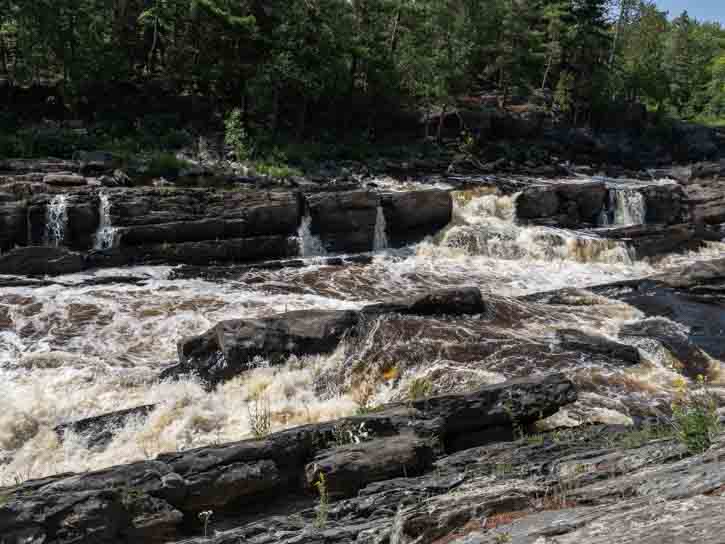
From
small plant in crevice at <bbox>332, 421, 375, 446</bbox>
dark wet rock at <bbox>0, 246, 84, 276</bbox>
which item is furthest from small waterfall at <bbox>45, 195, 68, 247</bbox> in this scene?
small plant in crevice at <bbox>332, 421, 375, 446</bbox>

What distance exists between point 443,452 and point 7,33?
3686 cm

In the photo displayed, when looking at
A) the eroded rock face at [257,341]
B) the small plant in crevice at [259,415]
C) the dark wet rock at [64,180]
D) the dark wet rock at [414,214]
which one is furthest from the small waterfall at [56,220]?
the small plant in crevice at [259,415]

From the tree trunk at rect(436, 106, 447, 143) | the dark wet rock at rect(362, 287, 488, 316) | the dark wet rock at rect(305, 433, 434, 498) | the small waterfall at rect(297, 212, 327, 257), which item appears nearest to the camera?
the dark wet rock at rect(305, 433, 434, 498)

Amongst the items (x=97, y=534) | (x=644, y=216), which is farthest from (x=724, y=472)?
(x=644, y=216)

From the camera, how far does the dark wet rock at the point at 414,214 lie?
2238 cm

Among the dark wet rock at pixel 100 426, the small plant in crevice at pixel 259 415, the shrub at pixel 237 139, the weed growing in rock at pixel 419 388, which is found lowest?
the dark wet rock at pixel 100 426

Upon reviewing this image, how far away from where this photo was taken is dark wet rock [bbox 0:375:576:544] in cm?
526

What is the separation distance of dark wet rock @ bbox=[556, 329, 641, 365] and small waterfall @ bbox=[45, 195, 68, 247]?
15.7 m

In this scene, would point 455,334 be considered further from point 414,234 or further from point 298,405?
point 414,234

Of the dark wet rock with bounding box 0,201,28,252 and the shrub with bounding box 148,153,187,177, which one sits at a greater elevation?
the shrub with bounding box 148,153,187,177

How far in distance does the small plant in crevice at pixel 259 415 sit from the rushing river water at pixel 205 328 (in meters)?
0.11

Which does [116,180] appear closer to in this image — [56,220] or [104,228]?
[104,228]

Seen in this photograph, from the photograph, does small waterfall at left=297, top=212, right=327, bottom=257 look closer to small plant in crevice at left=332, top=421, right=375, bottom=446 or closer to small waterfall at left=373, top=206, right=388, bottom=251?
small waterfall at left=373, top=206, right=388, bottom=251

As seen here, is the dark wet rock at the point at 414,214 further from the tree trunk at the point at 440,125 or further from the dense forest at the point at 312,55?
the tree trunk at the point at 440,125
